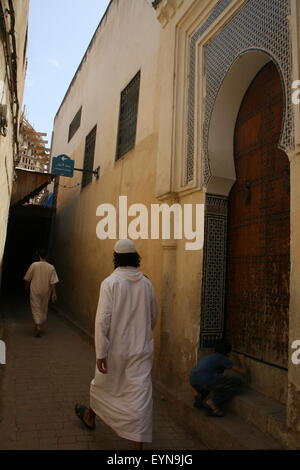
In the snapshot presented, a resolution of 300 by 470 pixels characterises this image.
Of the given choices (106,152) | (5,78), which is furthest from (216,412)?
(106,152)

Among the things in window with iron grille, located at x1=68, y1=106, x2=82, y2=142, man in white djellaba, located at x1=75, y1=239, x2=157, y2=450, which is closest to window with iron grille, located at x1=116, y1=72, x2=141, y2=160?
man in white djellaba, located at x1=75, y1=239, x2=157, y2=450

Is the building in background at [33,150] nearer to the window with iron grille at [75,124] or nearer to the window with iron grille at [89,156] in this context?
the window with iron grille at [75,124]

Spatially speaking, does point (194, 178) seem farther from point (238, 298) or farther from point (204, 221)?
point (238, 298)

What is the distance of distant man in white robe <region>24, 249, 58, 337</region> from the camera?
6578 millimetres

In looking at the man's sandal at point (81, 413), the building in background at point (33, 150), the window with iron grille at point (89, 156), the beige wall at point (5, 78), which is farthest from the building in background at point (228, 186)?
the building in background at point (33, 150)

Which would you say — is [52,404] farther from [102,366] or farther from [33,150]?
[33,150]

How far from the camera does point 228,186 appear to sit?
3.81m

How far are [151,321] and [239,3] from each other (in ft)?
10.4

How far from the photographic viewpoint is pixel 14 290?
50.8 feet

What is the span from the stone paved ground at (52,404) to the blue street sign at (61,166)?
4228 mm

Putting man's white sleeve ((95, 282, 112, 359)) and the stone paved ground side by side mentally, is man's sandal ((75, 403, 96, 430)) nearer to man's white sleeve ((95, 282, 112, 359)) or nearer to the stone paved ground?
the stone paved ground

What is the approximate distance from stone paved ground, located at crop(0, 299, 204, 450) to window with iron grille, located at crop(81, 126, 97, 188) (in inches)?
169

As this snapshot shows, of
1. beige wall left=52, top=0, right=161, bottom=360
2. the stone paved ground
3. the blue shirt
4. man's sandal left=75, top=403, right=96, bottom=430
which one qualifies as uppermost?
beige wall left=52, top=0, right=161, bottom=360

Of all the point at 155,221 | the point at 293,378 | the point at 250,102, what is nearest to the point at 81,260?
the point at 155,221
